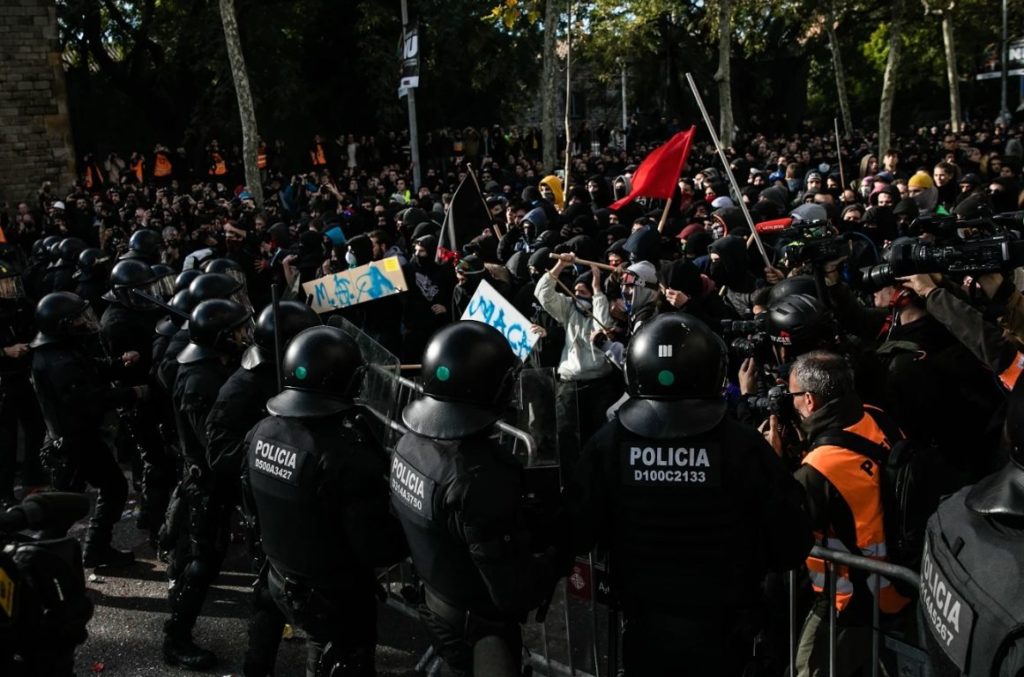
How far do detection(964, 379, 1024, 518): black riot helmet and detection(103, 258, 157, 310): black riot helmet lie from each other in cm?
597

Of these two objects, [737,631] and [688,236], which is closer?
[737,631]

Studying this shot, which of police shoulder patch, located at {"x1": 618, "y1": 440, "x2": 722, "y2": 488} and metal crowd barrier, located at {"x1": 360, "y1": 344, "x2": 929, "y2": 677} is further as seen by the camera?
metal crowd barrier, located at {"x1": 360, "y1": 344, "x2": 929, "y2": 677}

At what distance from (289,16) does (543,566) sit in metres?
28.6

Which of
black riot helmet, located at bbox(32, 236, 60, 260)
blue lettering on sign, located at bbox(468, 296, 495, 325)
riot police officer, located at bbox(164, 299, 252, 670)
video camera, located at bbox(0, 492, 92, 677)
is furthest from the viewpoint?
black riot helmet, located at bbox(32, 236, 60, 260)

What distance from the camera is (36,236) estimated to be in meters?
18.4

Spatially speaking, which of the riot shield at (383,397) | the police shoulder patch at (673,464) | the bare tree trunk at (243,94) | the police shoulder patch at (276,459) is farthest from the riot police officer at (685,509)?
the bare tree trunk at (243,94)

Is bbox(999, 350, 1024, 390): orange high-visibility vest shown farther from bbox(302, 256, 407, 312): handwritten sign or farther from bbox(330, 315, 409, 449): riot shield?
bbox(302, 256, 407, 312): handwritten sign

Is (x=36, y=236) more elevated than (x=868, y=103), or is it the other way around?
(x=868, y=103)

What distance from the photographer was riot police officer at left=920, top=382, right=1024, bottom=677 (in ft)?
6.32

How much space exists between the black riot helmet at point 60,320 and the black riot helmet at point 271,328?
1.76 m

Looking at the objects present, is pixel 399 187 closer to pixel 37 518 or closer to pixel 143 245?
pixel 143 245

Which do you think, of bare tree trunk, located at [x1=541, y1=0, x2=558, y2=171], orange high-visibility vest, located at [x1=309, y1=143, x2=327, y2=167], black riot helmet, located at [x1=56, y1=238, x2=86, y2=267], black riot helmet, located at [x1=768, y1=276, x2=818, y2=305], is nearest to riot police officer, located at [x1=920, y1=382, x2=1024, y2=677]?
black riot helmet, located at [x1=768, y1=276, x2=818, y2=305]

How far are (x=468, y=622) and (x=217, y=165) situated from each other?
2460 centimetres

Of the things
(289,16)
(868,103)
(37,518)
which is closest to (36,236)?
(289,16)
